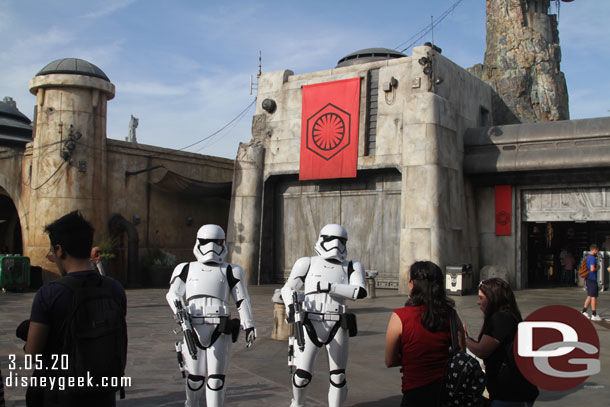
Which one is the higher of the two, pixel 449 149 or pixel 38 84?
pixel 38 84

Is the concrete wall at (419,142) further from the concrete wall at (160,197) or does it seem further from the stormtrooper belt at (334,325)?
the stormtrooper belt at (334,325)

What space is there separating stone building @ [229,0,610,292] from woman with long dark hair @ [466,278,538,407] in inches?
483

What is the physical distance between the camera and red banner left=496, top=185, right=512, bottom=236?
1772 cm

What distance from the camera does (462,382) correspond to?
3.22 m

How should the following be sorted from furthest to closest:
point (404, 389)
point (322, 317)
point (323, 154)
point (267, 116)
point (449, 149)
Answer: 1. point (267, 116)
2. point (323, 154)
3. point (449, 149)
4. point (322, 317)
5. point (404, 389)

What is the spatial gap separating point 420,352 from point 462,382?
34 centimetres

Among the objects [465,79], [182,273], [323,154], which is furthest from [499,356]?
[465,79]

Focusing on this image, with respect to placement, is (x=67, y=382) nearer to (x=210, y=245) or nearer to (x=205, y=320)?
(x=205, y=320)

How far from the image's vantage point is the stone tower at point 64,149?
17.3 meters

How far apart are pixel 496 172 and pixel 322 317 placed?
13.1 metres

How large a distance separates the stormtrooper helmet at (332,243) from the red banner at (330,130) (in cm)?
1190

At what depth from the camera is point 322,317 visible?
5.75 m

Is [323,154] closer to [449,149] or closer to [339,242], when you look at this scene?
[449,149]

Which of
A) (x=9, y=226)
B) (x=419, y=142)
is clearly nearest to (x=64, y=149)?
Result: (x=9, y=226)
